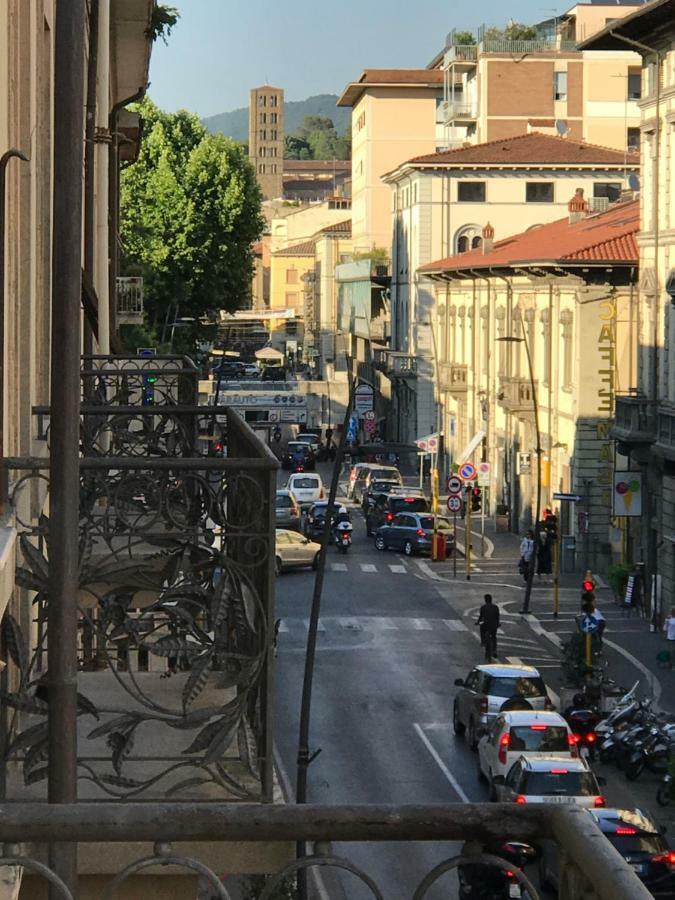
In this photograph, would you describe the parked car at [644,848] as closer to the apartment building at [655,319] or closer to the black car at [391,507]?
the apartment building at [655,319]

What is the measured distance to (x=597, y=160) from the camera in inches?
3142

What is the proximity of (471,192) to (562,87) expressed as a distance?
14537 mm

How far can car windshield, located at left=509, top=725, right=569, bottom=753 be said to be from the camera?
23.9 metres

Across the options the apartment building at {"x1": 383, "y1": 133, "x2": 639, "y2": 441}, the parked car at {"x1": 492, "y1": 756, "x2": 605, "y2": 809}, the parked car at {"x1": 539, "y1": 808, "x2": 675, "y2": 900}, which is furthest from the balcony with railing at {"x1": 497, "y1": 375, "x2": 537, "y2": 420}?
the parked car at {"x1": 539, "y1": 808, "x2": 675, "y2": 900}

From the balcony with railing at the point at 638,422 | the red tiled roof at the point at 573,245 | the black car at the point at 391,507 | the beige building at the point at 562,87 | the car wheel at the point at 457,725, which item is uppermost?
the beige building at the point at 562,87

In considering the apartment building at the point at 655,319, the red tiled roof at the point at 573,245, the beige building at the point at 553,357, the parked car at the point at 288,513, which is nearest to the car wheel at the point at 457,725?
the apartment building at the point at 655,319

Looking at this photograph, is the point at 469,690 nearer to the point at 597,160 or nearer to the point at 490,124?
the point at 597,160

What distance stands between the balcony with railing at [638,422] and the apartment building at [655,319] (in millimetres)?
23

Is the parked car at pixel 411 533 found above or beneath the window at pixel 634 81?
beneath

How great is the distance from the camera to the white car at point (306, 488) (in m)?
60.2

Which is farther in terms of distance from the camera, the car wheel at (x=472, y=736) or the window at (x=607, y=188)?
the window at (x=607, y=188)

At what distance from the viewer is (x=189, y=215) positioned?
73938 millimetres

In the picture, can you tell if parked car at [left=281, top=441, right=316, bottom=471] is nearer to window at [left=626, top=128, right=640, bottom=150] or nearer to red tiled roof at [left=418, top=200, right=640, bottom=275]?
red tiled roof at [left=418, top=200, right=640, bottom=275]

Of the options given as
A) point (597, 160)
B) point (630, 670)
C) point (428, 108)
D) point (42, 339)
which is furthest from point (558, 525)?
point (428, 108)
